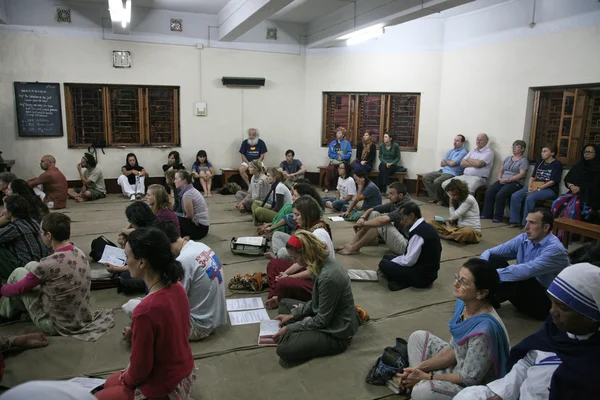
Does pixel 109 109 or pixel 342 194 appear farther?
pixel 109 109

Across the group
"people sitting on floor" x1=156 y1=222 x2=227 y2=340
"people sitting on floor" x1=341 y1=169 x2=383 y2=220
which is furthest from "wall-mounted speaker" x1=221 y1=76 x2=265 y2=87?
"people sitting on floor" x1=156 y1=222 x2=227 y2=340

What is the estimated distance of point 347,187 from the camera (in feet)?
24.7

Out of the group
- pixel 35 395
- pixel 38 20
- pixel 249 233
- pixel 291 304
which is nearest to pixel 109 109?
pixel 38 20

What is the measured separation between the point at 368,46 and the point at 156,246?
8.65 metres

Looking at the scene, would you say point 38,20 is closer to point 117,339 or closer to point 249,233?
point 249,233

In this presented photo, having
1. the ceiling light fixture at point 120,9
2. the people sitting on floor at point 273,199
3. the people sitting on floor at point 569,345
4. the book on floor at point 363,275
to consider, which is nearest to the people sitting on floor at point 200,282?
the book on floor at point 363,275

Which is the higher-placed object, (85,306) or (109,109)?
(109,109)

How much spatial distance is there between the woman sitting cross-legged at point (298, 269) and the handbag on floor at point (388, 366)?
0.81 m

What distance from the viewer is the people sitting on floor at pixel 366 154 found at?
378 inches

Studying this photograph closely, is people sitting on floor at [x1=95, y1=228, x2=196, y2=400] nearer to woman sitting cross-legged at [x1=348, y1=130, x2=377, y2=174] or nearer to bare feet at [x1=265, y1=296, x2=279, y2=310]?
bare feet at [x1=265, y1=296, x2=279, y2=310]

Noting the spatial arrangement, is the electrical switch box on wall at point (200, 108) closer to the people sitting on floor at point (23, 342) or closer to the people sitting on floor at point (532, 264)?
the people sitting on floor at point (23, 342)

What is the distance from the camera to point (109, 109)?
9.09 meters

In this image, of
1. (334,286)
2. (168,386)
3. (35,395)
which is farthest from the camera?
(334,286)

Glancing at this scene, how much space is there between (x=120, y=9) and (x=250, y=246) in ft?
14.6
